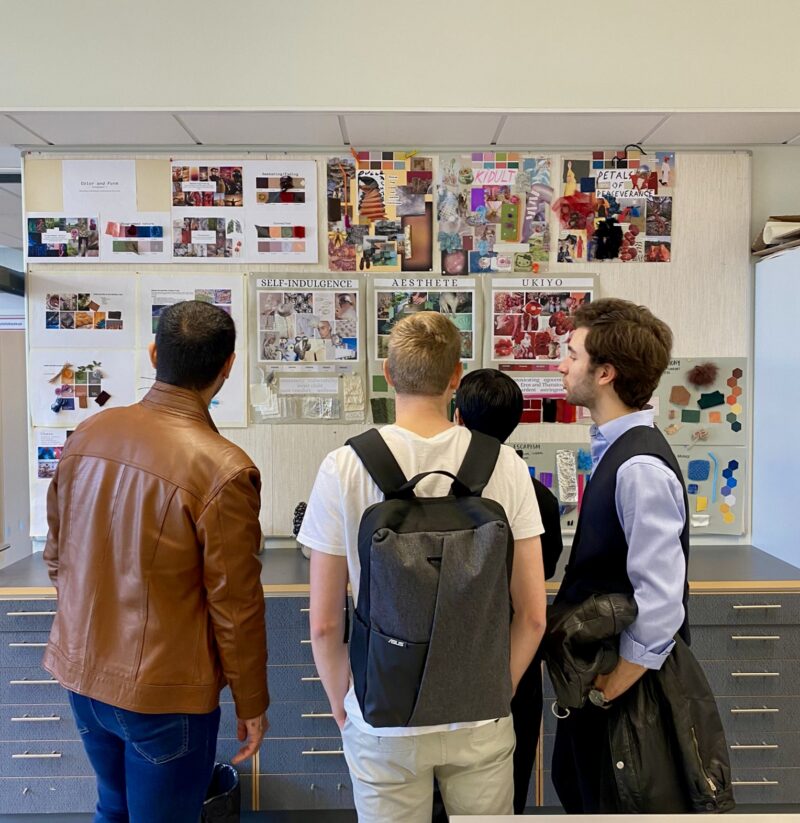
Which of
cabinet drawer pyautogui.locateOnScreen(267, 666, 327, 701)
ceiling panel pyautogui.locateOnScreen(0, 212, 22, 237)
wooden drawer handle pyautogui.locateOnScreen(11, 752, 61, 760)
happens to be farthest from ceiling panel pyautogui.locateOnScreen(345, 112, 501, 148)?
wooden drawer handle pyautogui.locateOnScreen(11, 752, 61, 760)

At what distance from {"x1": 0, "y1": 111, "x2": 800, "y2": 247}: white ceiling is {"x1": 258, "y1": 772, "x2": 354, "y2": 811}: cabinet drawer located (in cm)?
224

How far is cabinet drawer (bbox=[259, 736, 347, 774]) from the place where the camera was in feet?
6.99

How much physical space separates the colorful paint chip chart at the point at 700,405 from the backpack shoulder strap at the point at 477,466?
164 cm

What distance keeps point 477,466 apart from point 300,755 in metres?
1.47

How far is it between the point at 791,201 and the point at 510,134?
118 centimetres

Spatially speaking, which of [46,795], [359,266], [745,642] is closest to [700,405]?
[745,642]

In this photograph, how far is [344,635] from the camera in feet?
4.43

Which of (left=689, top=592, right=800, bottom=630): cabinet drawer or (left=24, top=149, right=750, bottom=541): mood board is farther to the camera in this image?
(left=24, top=149, right=750, bottom=541): mood board

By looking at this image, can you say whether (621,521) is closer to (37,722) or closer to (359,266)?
(359,266)

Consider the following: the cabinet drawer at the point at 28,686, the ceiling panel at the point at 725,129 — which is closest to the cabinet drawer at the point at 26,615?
the cabinet drawer at the point at 28,686

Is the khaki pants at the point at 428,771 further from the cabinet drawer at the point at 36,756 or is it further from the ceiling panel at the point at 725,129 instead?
the ceiling panel at the point at 725,129

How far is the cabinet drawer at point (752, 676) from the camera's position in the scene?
215 centimetres

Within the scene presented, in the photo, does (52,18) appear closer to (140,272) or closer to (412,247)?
(140,272)

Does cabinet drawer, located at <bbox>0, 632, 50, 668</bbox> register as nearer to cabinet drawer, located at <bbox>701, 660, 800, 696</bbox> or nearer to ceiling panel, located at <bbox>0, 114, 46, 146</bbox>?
ceiling panel, located at <bbox>0, 114, 46, 146</bbox>
